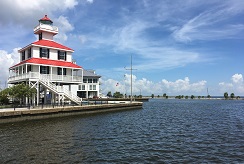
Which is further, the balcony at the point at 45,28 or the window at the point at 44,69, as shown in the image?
the balcony at the point at 45,28

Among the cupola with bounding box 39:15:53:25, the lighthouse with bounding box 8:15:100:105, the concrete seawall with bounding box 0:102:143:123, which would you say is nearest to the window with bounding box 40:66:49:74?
the lighthouse with bounding box 8:15:100:105

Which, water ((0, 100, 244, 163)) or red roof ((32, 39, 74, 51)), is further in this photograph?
red roof ((32, 39, 74, 51))

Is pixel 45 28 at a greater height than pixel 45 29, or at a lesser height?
greater

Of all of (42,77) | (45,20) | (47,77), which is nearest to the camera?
(42,77)

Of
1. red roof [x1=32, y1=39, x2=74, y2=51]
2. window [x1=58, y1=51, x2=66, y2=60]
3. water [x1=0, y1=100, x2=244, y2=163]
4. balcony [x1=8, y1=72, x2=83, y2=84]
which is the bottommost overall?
water [x1=0, y1=100, x2=244, y2=163]

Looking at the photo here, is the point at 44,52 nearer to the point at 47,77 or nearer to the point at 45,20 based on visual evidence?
the point at 47,77

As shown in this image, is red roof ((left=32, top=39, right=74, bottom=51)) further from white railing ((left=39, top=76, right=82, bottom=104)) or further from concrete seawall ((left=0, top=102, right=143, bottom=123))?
concrete seawall ((left=0, top=102, right=143, bottom=123))

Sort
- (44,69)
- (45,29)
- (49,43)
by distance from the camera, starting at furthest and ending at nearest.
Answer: (45,29), (49,43), (44,69)

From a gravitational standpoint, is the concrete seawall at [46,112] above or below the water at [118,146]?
above

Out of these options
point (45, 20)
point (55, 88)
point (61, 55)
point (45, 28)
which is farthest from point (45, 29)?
point (55, 88)

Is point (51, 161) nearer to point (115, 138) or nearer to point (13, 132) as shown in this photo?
point (115, 138)

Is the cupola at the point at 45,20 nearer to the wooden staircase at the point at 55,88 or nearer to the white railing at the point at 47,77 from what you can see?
the white railing at the point at 47,77

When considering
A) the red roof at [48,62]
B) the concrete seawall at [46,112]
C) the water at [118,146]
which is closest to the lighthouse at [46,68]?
the red roof at [48,62]

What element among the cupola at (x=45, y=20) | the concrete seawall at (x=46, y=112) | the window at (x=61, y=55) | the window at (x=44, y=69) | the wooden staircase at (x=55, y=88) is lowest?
the concrete seawall at (x=46, y=112)
